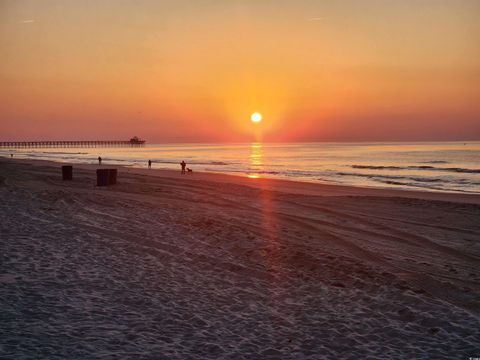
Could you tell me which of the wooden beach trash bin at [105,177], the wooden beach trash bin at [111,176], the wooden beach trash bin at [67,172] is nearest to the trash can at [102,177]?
the wooden beach trash bin at [105,177]

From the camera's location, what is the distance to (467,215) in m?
16.7

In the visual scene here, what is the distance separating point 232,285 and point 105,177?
1788 centimetres

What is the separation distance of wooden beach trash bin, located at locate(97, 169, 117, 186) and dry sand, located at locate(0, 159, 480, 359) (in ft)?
28.1

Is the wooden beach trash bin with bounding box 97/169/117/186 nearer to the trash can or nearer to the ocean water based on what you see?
the trash can

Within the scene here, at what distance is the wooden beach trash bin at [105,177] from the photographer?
947 inches

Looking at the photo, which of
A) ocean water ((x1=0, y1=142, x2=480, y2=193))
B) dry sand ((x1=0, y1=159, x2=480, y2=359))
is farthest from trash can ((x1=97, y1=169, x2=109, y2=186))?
ocean water ((x1=0, y1=142, x2=480, y2=193))

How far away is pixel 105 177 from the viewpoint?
24266mm

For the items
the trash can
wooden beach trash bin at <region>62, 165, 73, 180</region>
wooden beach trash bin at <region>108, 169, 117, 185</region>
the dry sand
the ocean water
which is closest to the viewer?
the dry sand

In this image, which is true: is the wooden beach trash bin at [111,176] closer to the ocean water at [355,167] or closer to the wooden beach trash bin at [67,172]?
the wooden beach trash bin at [67,172]

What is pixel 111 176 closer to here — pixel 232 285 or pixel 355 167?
pixel 232 285

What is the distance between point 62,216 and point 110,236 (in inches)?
126

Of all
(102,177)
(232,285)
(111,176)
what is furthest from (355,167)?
(232,285)

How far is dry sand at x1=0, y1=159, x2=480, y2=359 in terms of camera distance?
551 centimetres

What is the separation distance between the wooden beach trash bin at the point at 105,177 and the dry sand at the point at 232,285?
28.1 feet
